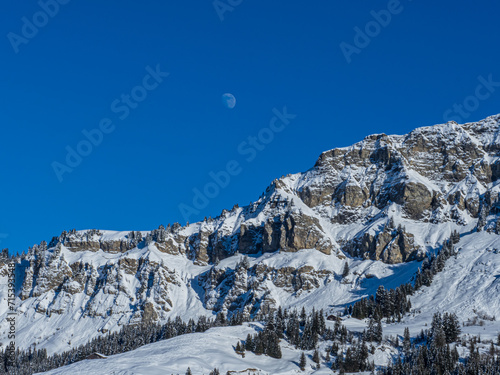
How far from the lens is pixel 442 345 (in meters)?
139

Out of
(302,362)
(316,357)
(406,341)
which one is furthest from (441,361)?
(302,362)

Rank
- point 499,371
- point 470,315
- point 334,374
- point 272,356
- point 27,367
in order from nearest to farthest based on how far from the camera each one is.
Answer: point 499,371 < point 334,374 < point 272,356 < point 470,315 < point 27,367

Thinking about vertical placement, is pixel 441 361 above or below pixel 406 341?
below

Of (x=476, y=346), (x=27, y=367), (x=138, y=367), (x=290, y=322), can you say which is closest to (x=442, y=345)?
(x=476, y=346)

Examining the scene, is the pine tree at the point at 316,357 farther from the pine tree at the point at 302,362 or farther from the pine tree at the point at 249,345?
the pine tree at the point at 249,345

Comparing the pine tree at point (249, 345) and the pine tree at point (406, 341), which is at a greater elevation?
the pine tree at point (249, 345)

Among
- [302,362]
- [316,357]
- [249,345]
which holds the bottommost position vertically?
[302,362]

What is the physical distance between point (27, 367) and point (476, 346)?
13465cm

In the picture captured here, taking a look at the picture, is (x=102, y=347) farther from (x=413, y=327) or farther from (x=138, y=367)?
(x=413, y=327)

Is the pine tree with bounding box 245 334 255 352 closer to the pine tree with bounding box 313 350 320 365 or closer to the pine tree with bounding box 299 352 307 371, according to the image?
the pine tree with bounding box 299 352 307 371

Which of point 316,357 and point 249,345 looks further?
point 249,345

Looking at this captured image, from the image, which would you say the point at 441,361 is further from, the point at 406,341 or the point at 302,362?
the point at 302,362

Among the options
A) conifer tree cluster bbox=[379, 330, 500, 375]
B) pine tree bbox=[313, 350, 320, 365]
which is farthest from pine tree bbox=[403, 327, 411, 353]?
pine tree bbox=[313, 350, 320, 365]

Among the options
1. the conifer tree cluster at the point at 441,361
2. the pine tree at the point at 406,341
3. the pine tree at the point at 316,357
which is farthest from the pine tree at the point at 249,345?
the pine tree at the point at 406,341
